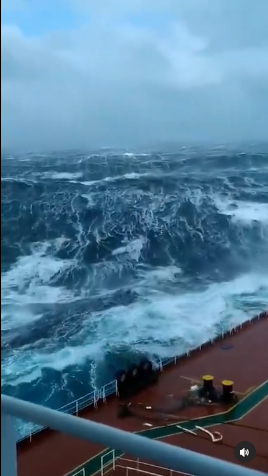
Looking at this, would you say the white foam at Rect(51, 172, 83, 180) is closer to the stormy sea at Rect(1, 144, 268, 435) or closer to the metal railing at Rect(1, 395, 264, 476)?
the stormy sea at Rect(1, 144, 268, 435)

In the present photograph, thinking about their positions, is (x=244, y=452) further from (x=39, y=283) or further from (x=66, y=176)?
(x=66, y=176)

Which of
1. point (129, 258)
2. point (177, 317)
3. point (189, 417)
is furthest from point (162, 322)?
point (189, 417)

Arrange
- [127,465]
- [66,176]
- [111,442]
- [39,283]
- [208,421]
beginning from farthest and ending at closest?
[66,176], [39,283], [208,421], [127,465], [111,442]

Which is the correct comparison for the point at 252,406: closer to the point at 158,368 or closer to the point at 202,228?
the point at 158,368

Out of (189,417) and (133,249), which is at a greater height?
(133,249)

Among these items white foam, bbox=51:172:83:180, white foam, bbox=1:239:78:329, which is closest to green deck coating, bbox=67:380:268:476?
white foam, bbox=1:239:78:329
